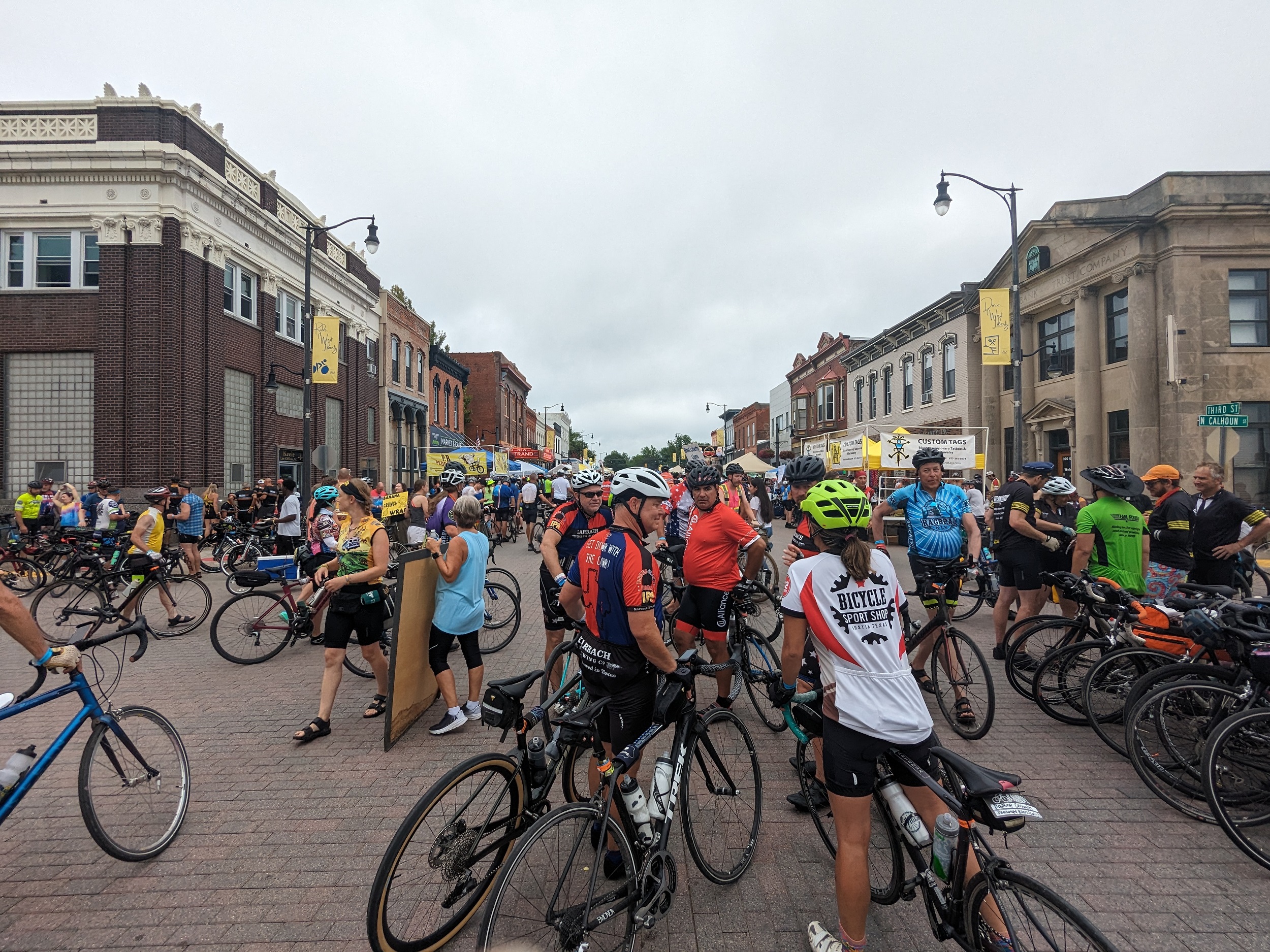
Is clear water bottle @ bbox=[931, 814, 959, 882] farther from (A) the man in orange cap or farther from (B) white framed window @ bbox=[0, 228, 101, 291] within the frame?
(B) white framed window @ bbox=[0, 228, 101, 291]

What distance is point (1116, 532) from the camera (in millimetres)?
5551

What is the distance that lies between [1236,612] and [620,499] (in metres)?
4.03

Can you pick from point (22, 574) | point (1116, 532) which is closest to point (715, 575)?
point (1116, 532)

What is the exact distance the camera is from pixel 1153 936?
2.75 meters

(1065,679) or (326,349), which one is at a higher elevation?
(326,349)

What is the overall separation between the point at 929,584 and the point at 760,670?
1.62 m

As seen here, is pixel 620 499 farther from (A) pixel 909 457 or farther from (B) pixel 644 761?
(A) pixel 909 457

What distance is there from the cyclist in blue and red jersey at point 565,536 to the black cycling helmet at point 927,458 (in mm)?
2860

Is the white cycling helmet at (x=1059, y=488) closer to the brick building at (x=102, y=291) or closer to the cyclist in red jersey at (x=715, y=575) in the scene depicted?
the cyclist in red jersey at (x=715, y=575)

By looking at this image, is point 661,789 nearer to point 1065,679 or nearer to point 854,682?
point 854,682

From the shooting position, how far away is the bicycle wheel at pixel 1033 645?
537 centimetres

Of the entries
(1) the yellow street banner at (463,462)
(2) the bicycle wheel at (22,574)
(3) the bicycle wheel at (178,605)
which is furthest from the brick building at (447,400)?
(3) the bicycle wheel at (178,605)

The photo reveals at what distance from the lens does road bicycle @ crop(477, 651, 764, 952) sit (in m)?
2.31

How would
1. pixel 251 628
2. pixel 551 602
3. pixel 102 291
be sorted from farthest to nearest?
pixel 102 291
pixel 251 628
pixel 551 602
